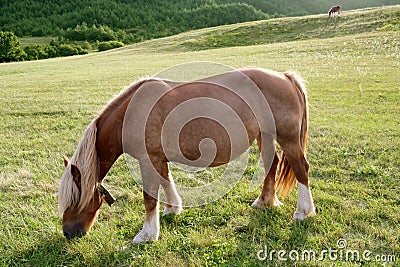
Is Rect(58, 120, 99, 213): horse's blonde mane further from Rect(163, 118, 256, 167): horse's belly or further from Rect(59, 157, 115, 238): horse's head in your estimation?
Rect(163, 118, 256, 167): horse's belly

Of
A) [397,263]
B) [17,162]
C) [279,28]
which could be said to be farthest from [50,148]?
[279,28]

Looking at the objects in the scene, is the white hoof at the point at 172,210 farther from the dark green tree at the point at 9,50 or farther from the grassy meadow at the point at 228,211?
the dark green tree at the point at 9,50

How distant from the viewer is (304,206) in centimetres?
347

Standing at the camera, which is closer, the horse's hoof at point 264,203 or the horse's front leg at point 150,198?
the horse's front leg at point 150,198

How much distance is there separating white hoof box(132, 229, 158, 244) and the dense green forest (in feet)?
214

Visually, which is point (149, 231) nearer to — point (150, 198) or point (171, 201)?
point (150, 198)

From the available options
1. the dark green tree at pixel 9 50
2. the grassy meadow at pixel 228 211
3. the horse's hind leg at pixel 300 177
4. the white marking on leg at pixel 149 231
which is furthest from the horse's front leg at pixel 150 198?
the dark green tree at pixel 9 50

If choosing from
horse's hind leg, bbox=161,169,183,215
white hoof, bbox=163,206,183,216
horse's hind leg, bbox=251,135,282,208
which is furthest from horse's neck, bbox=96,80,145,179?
horse's hind leg, bbox=251,135,282,208

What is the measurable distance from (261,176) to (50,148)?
13.0ft

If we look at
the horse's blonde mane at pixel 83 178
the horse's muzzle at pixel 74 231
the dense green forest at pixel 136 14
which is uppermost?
the dense green forest at pixel 136 14

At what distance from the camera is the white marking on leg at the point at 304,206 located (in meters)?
3.45

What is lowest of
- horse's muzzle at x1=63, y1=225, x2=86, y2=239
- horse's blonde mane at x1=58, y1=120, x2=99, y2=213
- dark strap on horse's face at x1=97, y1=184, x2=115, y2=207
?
horse's muzzle at x1=63, y1=225, x2=86, y2=239

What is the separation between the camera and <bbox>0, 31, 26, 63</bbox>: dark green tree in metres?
43.2

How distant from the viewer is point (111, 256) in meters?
3.04
